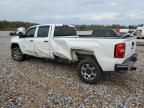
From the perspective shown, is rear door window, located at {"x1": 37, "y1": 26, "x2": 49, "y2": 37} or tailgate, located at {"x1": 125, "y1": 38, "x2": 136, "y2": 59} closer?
tailgate, located at {"x1": 125, "y1": 38, "x2": 136, "y2": 59}

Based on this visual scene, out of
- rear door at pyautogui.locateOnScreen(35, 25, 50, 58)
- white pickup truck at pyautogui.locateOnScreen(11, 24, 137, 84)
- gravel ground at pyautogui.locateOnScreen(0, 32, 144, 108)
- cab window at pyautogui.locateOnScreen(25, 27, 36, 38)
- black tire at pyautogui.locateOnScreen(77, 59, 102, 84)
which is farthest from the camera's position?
cab window at pyautogui.locateOnScreen(25, 27, 36, 38)

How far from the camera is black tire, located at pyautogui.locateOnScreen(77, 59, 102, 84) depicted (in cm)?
616

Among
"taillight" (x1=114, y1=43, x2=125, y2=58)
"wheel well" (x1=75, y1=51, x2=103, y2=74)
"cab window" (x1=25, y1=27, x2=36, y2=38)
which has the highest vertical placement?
"cab window" (x1=25, y1=27, x2=36, y2=38)

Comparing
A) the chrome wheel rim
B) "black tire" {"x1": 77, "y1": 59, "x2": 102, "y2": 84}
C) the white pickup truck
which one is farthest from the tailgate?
the chrome wheel rim

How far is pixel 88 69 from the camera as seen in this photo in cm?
637

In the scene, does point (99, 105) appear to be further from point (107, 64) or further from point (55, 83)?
point (55, 83)

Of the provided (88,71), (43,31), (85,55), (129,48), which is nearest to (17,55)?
(43,31)

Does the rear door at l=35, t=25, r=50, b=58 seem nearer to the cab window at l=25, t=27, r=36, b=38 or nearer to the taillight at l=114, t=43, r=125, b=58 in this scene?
the cab window at l=25, t=27, r=36, b=38

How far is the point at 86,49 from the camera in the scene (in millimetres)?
6246

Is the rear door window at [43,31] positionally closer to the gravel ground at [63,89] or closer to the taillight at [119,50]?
the gravel ground at [63,89]

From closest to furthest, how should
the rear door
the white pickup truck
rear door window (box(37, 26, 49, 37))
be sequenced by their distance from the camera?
the white pickup truck, the rear door, rear door window (box(37, 26, 49, 37))

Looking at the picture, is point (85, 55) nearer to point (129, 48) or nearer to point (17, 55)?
point (129, 48)

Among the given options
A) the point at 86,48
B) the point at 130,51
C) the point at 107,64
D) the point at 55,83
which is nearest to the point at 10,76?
the point at 55,83

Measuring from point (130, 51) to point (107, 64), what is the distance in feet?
3.02
